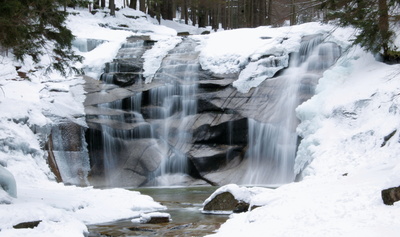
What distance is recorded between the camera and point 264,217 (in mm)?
6625

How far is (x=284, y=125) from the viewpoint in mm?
15891

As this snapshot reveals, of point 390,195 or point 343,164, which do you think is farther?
point 343,164

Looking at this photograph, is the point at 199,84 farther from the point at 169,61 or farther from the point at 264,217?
the point at 264,217

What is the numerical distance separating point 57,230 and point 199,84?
1230 cm

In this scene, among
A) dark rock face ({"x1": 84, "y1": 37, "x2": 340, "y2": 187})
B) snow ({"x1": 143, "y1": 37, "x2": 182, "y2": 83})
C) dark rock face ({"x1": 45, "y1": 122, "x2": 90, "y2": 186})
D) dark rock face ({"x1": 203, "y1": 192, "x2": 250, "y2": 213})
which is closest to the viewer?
dark rock face ({"x1": 203, "y1": 192, "x2": 250, "y2": 213})

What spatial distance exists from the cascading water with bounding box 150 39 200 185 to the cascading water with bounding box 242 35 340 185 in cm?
263

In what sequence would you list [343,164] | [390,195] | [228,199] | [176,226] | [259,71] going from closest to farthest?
[390,195] < [176,226] < [228,199] < [343,164] < [259,71]

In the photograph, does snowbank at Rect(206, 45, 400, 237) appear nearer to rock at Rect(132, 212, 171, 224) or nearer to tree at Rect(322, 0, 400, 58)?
tree at Rect(322, 0, 400, 58)

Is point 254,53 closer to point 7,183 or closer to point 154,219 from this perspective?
point 154,219

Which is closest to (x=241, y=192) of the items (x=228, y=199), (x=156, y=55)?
(x=228, y=199)

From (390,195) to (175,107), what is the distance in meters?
13.3

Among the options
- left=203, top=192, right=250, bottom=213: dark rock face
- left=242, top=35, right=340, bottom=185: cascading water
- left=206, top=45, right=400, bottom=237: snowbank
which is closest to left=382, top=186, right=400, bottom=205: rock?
left=206, top=45, right=400, bottom=237: snowbank

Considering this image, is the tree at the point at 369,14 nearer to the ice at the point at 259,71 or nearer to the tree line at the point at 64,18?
the tree line at the point at 64,18

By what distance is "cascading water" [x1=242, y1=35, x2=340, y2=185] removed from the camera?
50.5ft
